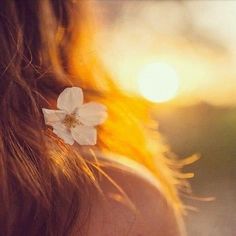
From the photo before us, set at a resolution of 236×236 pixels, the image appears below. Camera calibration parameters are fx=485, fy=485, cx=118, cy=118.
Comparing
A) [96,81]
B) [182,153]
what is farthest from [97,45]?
[182,153]

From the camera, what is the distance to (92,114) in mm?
708

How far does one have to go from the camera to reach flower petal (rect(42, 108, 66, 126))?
0.70 meters

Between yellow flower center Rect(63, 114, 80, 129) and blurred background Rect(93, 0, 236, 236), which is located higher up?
blurred background Rect(93, 0, 236, 236)

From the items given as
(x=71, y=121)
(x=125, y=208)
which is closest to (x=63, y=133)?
(x=71, y=121)

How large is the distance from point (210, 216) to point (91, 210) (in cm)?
18

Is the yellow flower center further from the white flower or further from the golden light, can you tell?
the golden light

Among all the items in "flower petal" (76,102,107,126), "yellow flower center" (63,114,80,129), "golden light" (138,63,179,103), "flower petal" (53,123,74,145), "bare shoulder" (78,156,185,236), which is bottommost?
"bare shoulder" (78,156,185,236)

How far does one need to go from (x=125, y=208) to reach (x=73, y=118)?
0.48 feet

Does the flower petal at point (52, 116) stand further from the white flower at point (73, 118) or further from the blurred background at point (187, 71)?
the blurred background at point (187, 71)

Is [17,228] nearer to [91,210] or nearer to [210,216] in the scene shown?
[91,210]

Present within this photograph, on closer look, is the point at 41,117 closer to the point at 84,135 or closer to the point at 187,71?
the point at 84,135

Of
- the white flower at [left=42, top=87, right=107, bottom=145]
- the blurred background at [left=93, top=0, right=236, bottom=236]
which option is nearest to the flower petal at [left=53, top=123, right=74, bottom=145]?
the white flower at [left=42, top=87, right=107, bottom=145]

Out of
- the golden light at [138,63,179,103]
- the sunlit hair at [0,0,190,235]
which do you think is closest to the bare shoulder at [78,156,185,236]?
the sunlit hair at [0,0,190,235]

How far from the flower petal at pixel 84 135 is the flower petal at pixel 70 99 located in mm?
28
